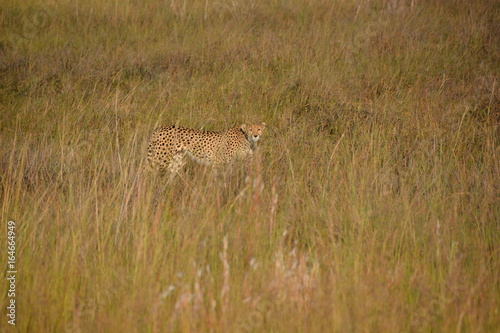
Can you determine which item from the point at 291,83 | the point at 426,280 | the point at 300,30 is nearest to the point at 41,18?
the point at 300,30

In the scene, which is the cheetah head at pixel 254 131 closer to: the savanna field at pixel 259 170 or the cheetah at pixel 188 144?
the cheetah at pixel 188 144

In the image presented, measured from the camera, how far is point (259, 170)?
2.93 metres

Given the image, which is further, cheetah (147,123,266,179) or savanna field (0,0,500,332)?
cheetah (147,123,266,179)

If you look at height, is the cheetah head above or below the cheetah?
above

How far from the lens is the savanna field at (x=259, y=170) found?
2.26 meters

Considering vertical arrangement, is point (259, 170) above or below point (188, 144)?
above

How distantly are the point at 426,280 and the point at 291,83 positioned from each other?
12.3 feet

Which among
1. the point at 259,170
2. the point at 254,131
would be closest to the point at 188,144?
the point at 254,131

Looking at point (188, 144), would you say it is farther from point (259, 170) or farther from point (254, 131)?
point (259, 170)

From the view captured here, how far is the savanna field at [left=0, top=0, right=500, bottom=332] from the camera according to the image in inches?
89.0

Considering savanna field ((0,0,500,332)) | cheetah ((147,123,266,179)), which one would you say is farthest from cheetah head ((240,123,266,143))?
savanna field ((0,0,500,332))

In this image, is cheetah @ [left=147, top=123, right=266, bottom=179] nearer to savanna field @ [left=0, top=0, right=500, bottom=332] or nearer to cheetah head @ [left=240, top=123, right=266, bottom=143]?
cheetah head @ [left=240, top=123, right=266, bottom=143]

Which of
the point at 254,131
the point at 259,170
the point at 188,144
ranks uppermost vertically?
the point at 259,170

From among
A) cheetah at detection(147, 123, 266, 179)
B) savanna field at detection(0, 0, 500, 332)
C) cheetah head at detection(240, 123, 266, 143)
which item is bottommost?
cheetah at detection(147, 123, 266, 179)
